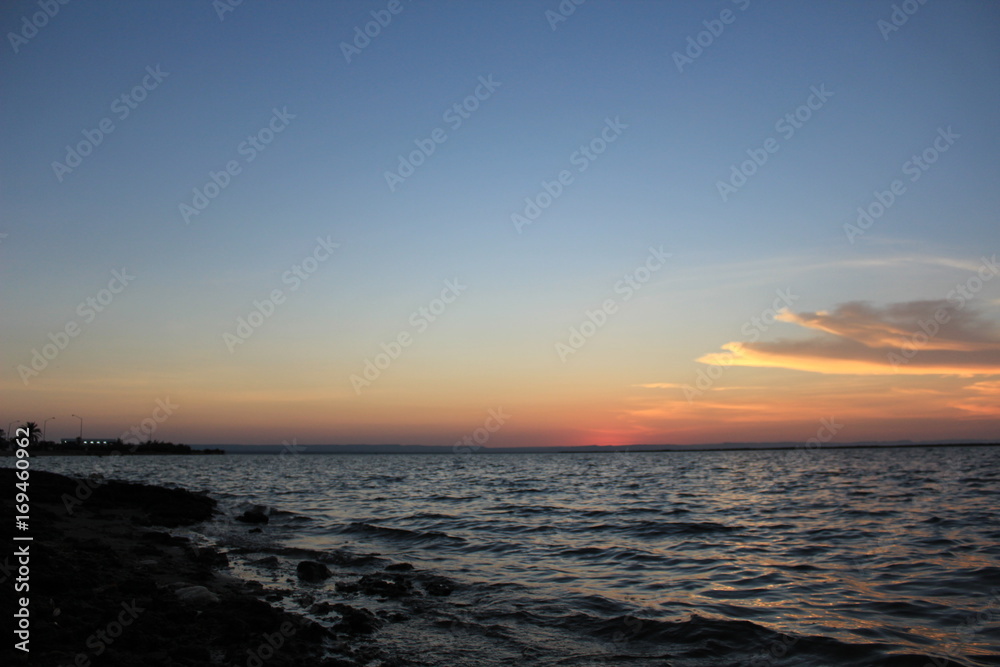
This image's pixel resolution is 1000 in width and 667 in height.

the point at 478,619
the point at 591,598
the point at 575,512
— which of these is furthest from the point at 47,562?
the point at 575,512

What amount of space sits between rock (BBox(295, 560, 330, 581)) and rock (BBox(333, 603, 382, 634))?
3590mm

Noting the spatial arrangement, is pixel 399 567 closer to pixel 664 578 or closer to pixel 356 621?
pixel 356 621

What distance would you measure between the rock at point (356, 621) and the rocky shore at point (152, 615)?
19mm

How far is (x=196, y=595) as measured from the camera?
1192 cm

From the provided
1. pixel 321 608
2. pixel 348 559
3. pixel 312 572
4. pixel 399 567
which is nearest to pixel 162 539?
pixel 348 559

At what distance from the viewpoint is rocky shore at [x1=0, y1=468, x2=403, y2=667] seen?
8391mm

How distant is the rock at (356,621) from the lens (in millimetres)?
11378

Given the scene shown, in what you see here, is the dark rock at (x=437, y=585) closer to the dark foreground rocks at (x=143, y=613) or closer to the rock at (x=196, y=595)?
the dark foreground rocks at (x=143, y=613)

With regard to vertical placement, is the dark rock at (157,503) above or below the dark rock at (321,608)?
below

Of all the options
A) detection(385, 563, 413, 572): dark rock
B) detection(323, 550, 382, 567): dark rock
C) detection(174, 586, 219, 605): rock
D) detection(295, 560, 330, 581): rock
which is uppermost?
detection(174, 586, 219, 605): rock

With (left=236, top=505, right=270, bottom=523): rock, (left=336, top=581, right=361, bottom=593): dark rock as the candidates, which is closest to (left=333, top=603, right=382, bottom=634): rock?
(left=336, top=581, right=361, bottom=593): dark rock

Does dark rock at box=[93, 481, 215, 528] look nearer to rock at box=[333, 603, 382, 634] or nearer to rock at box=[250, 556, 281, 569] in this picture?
rock at box=[250, 556, 281, 569]

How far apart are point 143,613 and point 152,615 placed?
0.52ft

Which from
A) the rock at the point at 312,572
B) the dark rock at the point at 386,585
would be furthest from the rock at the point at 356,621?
the rock at the point at 312,572
